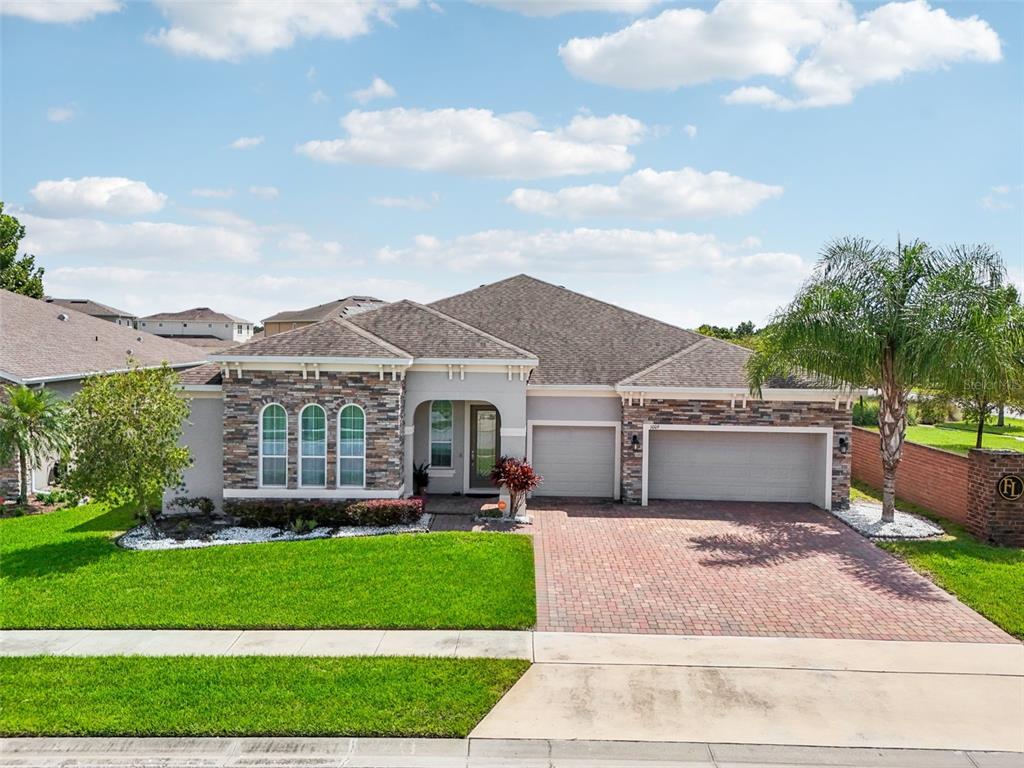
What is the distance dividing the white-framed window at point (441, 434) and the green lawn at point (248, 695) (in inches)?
395

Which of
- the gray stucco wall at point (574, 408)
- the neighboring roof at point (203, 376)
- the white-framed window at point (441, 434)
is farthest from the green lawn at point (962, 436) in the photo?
the neighboring roof at point (203, 376)

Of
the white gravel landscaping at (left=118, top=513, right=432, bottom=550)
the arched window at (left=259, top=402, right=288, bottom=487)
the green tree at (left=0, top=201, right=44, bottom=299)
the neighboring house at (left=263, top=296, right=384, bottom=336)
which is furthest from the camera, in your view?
the neighboring house at (left=263, top=296, right=384, bottom=336)

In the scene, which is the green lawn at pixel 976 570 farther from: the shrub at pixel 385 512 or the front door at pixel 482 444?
the shrub at pixel 385 512

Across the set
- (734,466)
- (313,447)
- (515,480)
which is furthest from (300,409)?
(734,466)

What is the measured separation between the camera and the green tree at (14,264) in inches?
1553

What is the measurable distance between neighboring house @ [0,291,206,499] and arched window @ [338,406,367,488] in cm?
774

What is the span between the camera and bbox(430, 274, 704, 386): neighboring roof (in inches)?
747

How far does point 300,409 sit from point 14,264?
112 ft

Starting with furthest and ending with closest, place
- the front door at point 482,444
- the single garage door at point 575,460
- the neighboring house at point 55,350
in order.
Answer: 1. the neighboring house at point 55,350
2. the front door at point 482,444
3. the single garage door at point 575,460

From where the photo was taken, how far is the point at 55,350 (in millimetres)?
22562

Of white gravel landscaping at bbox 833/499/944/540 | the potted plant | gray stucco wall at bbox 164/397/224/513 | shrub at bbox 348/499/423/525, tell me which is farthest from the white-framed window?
white gravel landscaping at bbox 833/499/944/540

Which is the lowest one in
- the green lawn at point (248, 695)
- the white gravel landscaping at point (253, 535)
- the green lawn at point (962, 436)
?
the green lawn at point (248, 695)

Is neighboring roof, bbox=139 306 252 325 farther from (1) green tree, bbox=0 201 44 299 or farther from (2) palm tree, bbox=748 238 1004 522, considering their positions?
(2) palm tree, bbox=748 238 1004 522

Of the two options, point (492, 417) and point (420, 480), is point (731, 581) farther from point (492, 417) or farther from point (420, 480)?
point (420, 480)
